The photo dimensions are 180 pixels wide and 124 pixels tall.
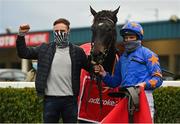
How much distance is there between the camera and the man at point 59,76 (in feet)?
16.7

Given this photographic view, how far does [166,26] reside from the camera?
27.4 metres

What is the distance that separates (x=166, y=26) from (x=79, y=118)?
22.2 meters

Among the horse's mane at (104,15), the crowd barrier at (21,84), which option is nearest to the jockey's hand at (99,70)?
the horse's mane at (104,15)

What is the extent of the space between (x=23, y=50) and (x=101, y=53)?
0.82 meters

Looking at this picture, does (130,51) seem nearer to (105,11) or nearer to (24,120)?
(105,11)

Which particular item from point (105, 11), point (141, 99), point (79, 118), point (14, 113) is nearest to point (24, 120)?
point (14, 113)

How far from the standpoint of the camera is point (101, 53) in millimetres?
5074

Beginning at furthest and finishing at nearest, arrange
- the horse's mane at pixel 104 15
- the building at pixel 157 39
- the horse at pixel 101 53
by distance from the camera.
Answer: the building at pixel 157 39 < the horse's mane at pixel 104 15 < the horse at pixel 101 53

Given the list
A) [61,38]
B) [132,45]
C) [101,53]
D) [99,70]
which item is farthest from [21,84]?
[132,45]

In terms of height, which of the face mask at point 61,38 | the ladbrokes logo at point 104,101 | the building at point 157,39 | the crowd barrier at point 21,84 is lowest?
the building at point 157,39

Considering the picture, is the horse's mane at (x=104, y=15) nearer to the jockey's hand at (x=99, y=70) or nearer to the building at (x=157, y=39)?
the jockey's hand at (x=99, y=70)

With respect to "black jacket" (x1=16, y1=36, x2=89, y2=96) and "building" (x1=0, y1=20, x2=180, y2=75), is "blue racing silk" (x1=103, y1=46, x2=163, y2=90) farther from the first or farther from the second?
"building" (x1=0, y1=20, x2=180, y2=75)

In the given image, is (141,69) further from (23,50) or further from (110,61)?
(23,50)

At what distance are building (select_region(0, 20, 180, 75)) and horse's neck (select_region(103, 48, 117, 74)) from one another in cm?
2133
